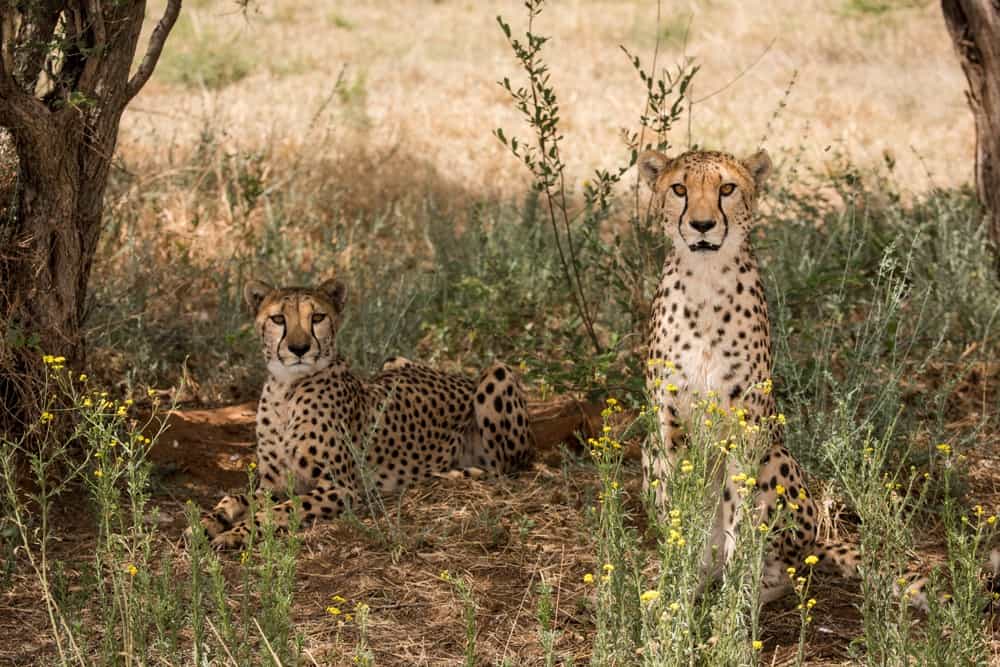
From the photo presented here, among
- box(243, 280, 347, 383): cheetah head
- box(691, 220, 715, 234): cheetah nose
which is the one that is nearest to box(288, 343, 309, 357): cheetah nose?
box(243, 280, 347, 383): cheetah head

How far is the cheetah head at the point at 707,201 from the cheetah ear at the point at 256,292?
1570 mm

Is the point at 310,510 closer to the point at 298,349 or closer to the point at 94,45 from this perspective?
the point at 298,349

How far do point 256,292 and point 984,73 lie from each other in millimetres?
3142

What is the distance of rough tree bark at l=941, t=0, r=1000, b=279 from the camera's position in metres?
5.82

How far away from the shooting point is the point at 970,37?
5.91 m

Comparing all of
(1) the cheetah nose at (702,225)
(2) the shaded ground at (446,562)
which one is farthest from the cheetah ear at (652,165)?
(2) the shaded ground at (446,562)

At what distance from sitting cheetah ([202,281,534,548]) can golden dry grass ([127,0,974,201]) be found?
275 centimetres

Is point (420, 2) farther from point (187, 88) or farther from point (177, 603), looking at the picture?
point (177, 603)

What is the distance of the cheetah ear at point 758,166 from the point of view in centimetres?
416

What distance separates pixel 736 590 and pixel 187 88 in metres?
8.30

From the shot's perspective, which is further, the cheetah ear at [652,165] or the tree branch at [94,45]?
the tree branch at [94,45]

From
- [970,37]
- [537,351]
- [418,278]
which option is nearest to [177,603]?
[537,351]

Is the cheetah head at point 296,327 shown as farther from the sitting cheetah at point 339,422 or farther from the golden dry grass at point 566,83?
the golden dry grass at point 566,83

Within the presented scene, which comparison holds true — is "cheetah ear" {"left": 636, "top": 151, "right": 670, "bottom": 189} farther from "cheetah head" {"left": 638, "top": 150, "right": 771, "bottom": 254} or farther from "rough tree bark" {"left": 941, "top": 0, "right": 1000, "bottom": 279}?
"rough tree bark" {"left": 941, "top": 0, "right": 1000, "bottom": 279}
